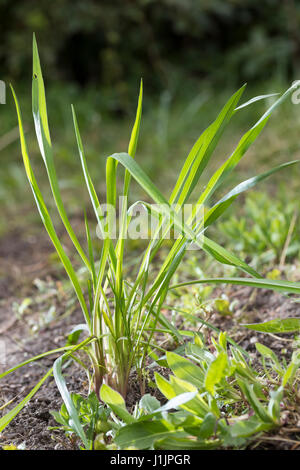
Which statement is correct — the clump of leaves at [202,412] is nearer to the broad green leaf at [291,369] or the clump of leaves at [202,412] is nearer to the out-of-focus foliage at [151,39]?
the broad green leaf at [291,369]

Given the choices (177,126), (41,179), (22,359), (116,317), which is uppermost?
(177,126)

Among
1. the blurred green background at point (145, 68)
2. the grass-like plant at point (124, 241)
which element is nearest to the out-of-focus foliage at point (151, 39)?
the blurred green background at point (145, 68)

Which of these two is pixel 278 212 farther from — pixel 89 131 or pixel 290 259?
pixel 89 131

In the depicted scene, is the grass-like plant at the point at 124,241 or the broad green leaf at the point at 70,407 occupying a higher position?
the grass-like plant at the point at 124,241

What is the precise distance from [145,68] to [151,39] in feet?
1.58

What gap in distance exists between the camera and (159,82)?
5098mm

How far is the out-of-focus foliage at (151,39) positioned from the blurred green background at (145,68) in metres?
0.01

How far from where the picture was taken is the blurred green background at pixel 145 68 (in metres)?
3.56

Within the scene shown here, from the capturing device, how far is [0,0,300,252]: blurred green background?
140 inches

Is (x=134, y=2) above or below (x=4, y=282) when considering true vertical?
above

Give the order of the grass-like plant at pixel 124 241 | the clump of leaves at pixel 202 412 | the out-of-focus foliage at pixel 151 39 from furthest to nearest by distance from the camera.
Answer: the out-of-focus foliage at pixel 151 39, the grass-like plant at pixel 124 241, the clump of leaves at pixel 202 412

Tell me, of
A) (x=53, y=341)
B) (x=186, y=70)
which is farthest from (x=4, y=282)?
(x=186, y=70)

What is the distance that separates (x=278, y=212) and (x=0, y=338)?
1.01m

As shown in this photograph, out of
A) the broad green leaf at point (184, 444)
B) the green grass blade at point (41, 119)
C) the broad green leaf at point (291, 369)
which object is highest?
the green grass blade at point (41, 119)
